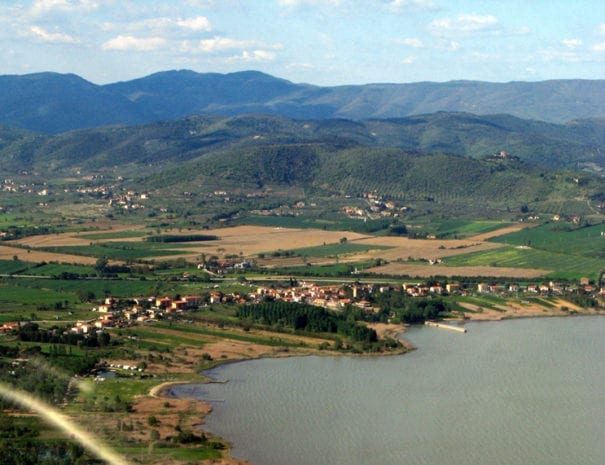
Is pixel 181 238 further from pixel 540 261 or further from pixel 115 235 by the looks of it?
pixel 540 261

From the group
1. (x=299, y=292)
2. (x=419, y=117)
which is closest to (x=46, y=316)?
(x=299, y=292)

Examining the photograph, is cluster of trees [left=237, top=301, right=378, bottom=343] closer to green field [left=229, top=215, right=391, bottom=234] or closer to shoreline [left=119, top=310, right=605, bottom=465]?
shoreline [left=119, top=310, right=605, bottom=465]

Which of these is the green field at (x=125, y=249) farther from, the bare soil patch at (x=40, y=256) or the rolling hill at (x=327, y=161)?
the rolling hill at (x=327, y=161)

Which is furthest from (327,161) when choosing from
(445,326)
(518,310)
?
(445,326)

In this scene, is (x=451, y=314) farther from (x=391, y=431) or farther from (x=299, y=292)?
(x=391, y=431)

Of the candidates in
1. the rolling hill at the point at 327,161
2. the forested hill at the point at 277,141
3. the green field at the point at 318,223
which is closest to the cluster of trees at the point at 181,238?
the green field at the point at 318,223

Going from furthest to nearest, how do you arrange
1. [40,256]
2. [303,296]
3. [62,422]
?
[40,256], [303,296], [62,422]
